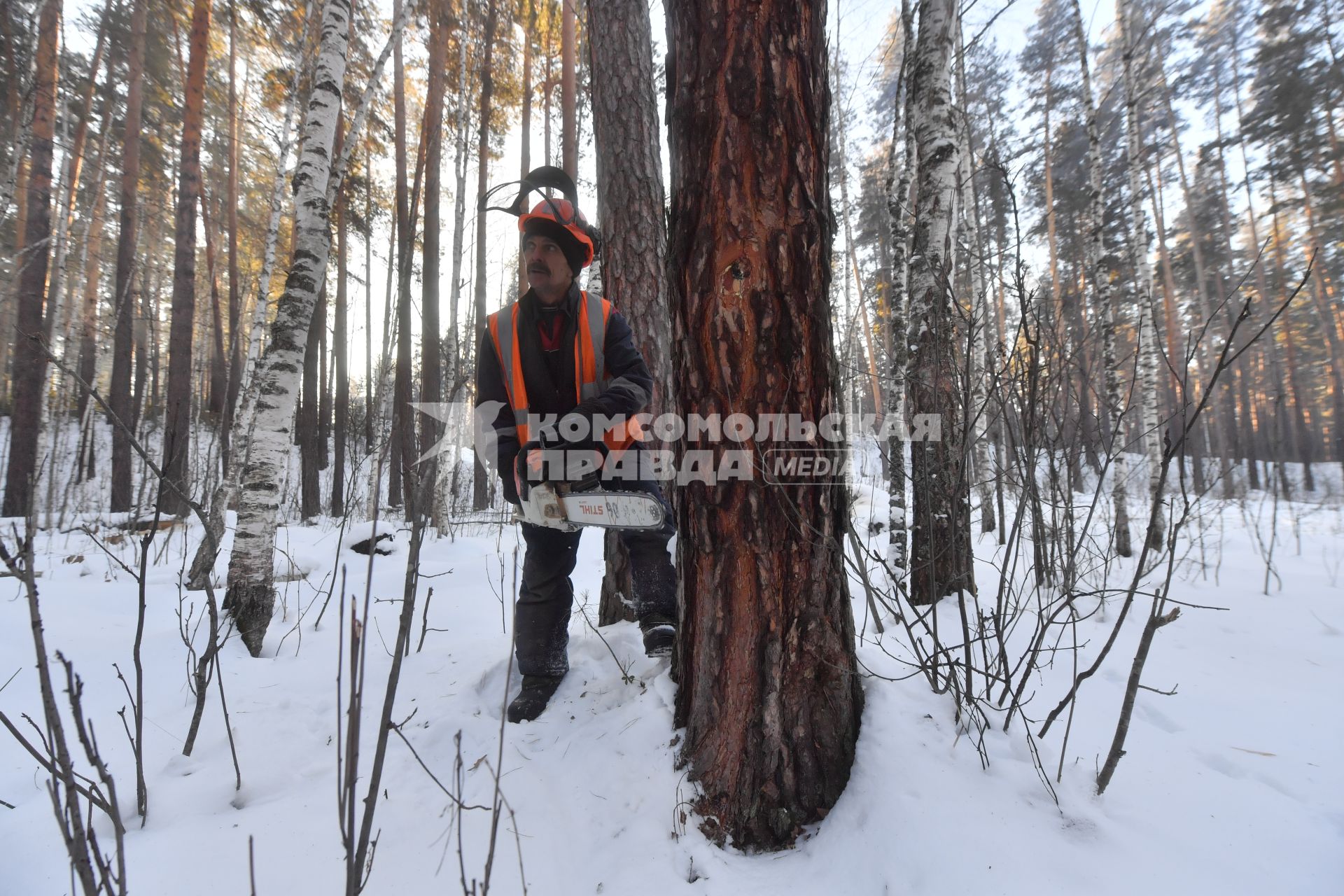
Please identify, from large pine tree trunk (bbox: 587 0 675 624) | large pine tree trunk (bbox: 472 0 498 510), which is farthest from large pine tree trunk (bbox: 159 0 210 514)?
large pine tree trunk (bbox: 587 0 675 624)

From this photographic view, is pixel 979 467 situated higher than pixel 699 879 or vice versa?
pixel 979 467

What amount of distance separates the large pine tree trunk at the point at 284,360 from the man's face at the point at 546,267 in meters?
1.50

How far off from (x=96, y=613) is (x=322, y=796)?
210cm

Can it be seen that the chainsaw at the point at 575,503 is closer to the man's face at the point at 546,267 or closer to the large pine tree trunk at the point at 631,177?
the man's face at the point at 546,267

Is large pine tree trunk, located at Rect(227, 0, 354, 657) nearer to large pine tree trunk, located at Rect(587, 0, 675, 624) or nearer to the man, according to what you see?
the man

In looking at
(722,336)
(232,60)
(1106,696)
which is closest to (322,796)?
(722,336)

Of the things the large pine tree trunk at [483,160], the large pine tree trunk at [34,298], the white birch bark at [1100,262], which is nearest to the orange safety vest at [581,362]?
the large pine tree trunk at [483,160]

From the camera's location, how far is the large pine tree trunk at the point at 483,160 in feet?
24.4

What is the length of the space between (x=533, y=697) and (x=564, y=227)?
171cm

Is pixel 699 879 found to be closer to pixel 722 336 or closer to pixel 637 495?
pixel 637 495

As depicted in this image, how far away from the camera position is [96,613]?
2.58 m

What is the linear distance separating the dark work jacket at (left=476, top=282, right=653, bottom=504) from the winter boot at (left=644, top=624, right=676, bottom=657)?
0.73 metres

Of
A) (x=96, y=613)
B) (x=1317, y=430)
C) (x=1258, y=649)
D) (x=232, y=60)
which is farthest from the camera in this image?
(x=1317, y=430)

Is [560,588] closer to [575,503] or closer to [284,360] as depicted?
[575,503]
